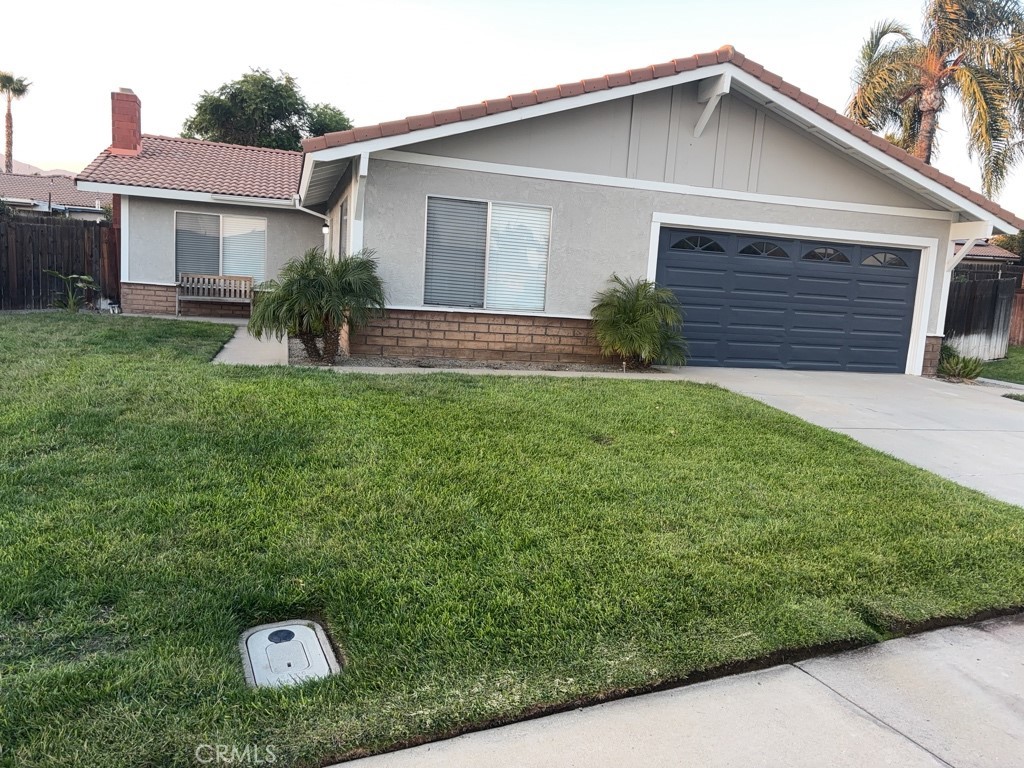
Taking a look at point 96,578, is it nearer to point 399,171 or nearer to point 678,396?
point 678,396

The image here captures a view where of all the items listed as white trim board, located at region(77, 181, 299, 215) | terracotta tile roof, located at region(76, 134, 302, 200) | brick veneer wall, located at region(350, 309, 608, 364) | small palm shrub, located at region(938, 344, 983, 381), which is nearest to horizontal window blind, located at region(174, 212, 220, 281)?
white trim board, located at region(77, 181, 299, 215)

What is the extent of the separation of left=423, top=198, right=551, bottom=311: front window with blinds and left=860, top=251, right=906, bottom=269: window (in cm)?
537

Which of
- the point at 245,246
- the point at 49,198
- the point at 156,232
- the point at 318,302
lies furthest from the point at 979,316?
the point at 49,198

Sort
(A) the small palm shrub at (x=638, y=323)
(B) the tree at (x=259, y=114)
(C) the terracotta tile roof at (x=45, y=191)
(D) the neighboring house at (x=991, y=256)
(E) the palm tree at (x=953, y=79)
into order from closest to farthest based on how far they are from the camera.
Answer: (A) the small palm shrub at (x=638, y=323) < (E) the palm tree at (x=953, y=79) < (D) the neighboring house at (x=991, y=256) < (C) the terracotta tile roof at (x=45, y=191) < (B) the tree at (x=259, y=114)

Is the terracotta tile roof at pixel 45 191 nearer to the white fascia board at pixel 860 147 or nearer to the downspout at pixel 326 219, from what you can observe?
the downspout at pixel 326 219

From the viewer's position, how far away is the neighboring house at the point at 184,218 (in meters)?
15.7

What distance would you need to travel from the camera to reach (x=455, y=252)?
10109 mm

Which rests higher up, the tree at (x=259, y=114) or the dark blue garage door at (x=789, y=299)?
the tree at (x=259, y=114)

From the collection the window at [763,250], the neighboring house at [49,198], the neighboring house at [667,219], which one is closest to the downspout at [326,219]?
the neighboring house at [667,219]

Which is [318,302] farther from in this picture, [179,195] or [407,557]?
[179,195]

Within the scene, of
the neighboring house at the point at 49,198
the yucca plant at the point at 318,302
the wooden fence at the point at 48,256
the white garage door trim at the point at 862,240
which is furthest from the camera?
the neighboring house at the point at 49,198

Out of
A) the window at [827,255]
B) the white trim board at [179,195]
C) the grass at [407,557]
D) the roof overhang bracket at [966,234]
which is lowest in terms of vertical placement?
the grass at [407,557]

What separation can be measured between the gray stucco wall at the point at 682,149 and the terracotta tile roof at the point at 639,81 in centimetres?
63

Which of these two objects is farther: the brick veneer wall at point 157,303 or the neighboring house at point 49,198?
the neighboring house at point 49,198
